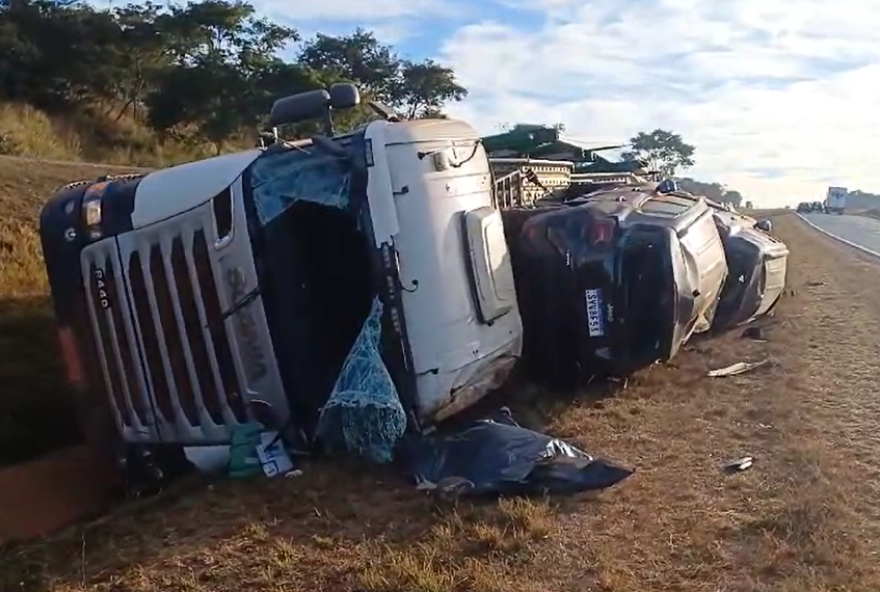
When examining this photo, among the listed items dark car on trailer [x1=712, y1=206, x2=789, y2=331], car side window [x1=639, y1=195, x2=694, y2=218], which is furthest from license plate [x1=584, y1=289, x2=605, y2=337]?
dark car on trailer [x1=712, y1=206, x2=789, y2=331]

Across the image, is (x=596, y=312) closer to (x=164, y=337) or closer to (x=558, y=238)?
(x=558, y=238)

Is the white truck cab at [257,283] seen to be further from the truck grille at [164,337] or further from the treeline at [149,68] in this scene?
the treeline at [149,68]

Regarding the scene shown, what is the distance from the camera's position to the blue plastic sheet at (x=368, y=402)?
16.7 ft

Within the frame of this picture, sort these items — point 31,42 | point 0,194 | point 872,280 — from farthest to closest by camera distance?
point 31,42 → point 872,280 → point 0,194

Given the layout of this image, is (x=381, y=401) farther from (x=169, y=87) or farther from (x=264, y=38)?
(x=264, y=38)

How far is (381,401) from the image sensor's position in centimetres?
506

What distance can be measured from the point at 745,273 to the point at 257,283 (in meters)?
5.36

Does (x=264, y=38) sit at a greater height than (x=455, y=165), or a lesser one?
greater

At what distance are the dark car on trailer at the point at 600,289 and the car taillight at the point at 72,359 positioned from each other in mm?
2760

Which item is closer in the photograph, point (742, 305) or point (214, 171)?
point (214, 171)

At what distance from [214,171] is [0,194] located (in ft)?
20.6

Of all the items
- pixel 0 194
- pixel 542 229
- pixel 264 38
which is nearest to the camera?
pixel 542 229

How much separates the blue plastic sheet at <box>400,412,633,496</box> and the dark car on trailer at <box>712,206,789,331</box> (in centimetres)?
418

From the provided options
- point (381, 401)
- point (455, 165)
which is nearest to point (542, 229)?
point (455, 165)
